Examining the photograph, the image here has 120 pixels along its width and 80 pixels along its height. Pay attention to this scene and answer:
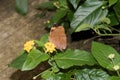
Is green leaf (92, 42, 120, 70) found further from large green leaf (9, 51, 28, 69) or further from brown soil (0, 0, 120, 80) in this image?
brown soil (0, 0, 120, 80)

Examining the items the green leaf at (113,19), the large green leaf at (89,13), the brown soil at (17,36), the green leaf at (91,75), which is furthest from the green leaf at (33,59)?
the brown soil at (17,36)

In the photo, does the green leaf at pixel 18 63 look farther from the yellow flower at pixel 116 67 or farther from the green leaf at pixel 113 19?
the green leaf at pixel 113 19

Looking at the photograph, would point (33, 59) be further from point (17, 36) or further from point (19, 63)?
point (17, 36)

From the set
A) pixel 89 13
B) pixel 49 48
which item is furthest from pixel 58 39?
pixel 89 13

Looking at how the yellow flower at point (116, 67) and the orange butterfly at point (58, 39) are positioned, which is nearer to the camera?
the yellow flower at point (116, 67)

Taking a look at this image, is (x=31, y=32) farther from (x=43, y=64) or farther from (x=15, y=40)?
(x=43, y=64)
